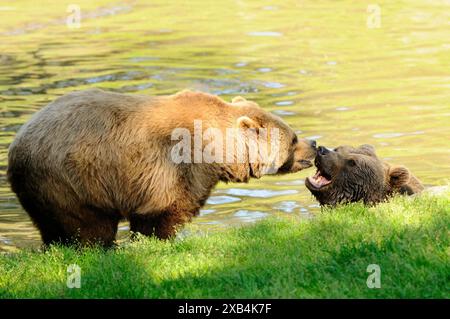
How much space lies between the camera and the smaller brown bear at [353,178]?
11344mm

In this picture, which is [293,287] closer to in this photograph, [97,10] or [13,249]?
[13,249]

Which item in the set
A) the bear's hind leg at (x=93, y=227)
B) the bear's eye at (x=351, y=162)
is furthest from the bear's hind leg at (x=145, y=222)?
the bear's eye at (x=351, y=162)

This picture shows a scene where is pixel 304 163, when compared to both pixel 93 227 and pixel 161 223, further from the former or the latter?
pixel 93 227

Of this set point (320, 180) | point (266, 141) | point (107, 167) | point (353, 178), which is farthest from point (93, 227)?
point (353, 178)

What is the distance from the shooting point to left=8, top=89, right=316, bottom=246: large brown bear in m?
9.23

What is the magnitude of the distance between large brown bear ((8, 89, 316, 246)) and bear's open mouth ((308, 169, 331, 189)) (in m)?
1.98

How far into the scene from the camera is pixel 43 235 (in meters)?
9.59

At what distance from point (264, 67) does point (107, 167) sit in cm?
1520

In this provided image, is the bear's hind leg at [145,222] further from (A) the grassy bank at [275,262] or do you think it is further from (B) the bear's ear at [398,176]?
(B) the bear's ear at [398,176]

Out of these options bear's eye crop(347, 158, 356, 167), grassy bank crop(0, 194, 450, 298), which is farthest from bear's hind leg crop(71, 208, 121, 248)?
bear's eye crop(347, 158, 356, 167)

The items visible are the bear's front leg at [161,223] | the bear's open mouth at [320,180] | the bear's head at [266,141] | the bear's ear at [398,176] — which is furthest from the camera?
the bear's open mouth at [320,180]

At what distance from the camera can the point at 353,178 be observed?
1133 centimetres

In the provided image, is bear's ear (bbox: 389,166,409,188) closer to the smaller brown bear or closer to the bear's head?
the smaller brown bear
